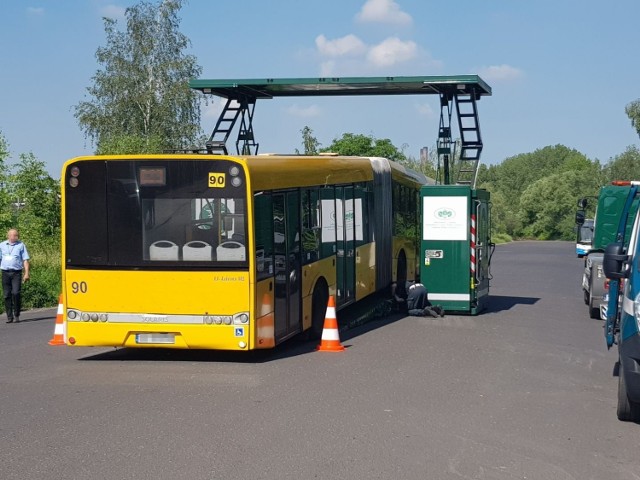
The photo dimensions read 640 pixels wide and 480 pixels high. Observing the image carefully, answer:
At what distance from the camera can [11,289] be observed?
19.0 meters

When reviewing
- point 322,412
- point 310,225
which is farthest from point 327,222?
point 322,412

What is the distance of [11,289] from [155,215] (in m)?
7.66

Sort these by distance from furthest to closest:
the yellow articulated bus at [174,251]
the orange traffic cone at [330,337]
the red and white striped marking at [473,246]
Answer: the red and white striped marking at [473,246] → the orange traffic cone at [330,337] → the yellow articulated bus at [174,251]

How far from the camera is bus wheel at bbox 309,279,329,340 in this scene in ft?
49.2

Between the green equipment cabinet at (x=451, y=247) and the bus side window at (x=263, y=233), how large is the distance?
7.17 metres

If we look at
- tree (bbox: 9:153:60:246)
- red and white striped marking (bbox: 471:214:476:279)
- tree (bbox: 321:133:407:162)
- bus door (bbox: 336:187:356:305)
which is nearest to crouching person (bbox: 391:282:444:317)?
red and white striped marking (bbox: 471:214:476:279)

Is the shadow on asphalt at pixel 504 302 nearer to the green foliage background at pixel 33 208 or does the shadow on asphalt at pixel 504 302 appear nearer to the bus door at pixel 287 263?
the bus door at pixel 287 263

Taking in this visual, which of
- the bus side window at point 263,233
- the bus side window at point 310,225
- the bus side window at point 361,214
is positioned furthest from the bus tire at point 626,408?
the bus side window at point 361,214

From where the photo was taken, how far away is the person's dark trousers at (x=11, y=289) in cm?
1884

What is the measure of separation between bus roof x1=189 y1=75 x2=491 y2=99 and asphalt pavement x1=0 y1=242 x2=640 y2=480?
9.62 meters

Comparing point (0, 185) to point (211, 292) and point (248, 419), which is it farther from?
point (248, 419)

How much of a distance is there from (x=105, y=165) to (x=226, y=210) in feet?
5.79

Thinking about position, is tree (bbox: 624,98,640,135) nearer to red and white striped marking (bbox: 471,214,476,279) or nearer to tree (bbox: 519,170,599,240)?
tree (bbox: 519,170,599,240)

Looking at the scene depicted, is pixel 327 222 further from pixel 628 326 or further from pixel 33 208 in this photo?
pixel 33 208
